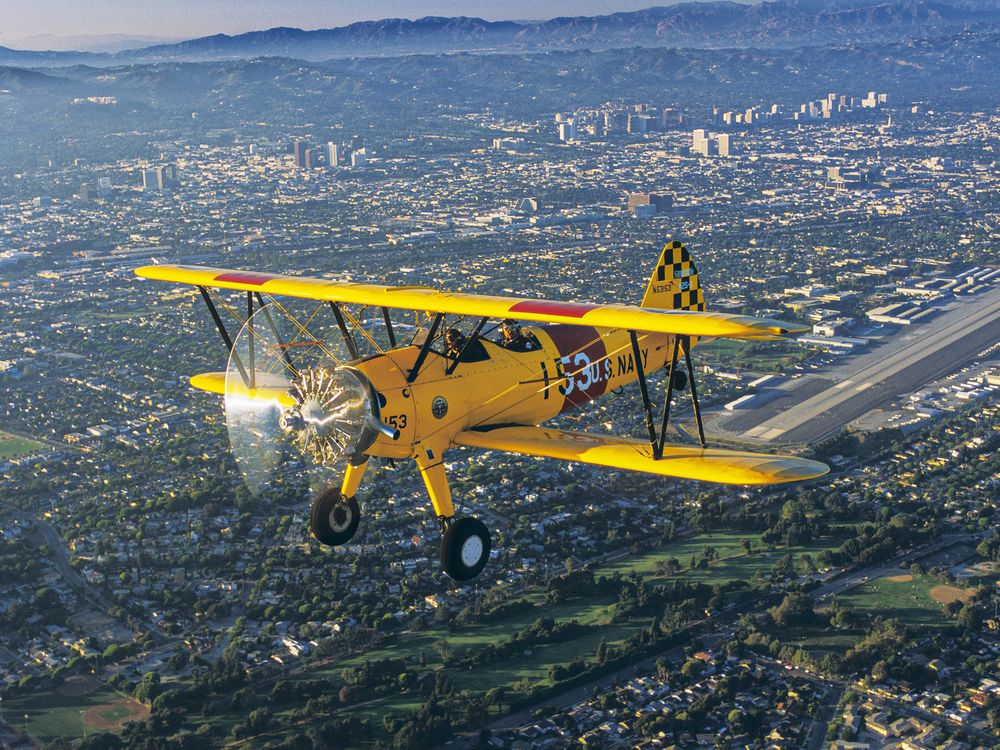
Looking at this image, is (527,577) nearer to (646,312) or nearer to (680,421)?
(680,421)

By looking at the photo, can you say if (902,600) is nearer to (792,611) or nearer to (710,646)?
(792,611)

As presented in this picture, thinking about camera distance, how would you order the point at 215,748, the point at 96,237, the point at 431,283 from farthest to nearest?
the point at 96,237, the point at 431,283, the point at 215,748

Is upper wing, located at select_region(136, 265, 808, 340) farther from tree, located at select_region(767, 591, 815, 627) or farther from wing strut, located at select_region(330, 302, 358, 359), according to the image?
tree, located at select_region(767, 591, 815, 627)

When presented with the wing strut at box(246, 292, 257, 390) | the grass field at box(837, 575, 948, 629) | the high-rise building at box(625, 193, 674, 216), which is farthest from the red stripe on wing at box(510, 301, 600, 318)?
the high-rise building at box(625, 193, 674, 216)

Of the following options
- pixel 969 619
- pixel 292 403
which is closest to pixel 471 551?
pixel 292 403

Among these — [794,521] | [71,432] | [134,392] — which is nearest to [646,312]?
[794,521]

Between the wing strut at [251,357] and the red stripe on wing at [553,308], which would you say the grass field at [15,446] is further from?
the red stripe on wing at [553,308]
